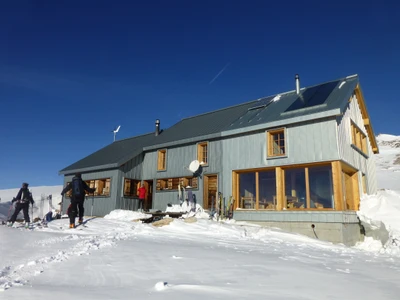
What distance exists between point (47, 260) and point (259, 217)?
34.8 feet

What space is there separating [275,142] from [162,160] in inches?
307

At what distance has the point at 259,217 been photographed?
46.2ft

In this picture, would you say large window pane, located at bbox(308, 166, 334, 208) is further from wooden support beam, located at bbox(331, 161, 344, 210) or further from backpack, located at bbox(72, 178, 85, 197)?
backpack, located at bbox(72, 178, 85, 197)

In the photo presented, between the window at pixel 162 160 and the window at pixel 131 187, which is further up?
the window at pixel 162 160

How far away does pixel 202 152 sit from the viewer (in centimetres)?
1770

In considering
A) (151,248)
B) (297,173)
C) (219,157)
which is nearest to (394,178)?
(297,173)

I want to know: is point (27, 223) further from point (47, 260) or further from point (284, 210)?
point (284, 210)

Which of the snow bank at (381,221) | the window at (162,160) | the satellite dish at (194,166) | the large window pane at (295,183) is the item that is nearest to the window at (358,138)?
the snow bank at (381,221)

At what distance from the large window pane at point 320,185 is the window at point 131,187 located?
11.1m

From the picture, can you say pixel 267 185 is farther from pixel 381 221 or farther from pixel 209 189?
pixel 381 221

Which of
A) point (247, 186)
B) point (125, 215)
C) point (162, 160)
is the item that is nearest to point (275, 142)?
point (247, 186)

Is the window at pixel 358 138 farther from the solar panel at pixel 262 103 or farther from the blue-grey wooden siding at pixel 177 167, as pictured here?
the blue-grey wooden siding at pixel 177 167

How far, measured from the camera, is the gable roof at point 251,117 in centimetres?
1399

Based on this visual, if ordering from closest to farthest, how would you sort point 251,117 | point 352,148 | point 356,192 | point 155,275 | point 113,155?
1. point 155,275
2. point 352,148
3. point 356,192
4. point 251,117
5. point 113,155
